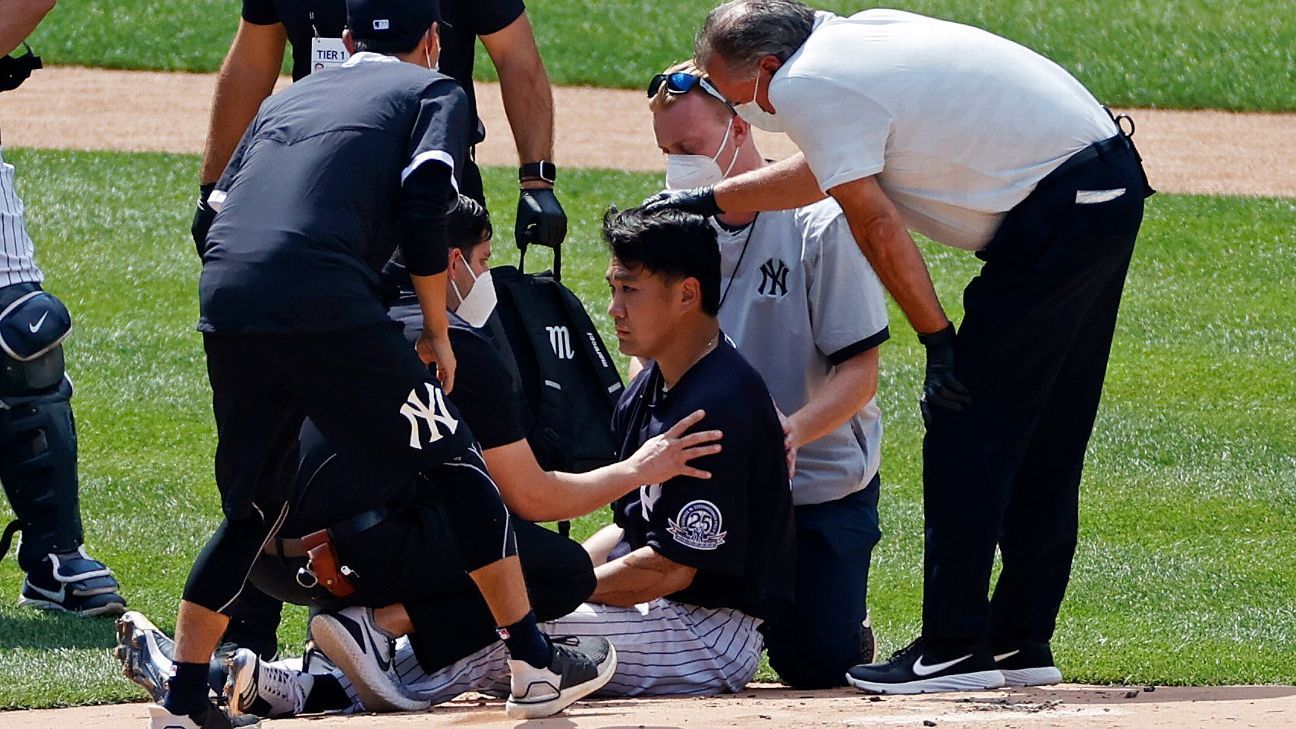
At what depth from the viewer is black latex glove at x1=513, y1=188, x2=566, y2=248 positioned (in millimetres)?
5199

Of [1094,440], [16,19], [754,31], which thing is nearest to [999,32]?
[1094,440]

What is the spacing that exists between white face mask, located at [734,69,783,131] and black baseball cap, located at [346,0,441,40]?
2.53 feet

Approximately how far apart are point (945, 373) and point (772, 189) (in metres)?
0.61

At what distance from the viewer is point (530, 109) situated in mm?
5578

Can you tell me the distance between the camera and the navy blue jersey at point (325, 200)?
11.6 feet

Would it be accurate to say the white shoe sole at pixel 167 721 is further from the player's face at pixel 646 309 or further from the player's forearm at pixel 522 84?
the player's forearm at pixel 522 84

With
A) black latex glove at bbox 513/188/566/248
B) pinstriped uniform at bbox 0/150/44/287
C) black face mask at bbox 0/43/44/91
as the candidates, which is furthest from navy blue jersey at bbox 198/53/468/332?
black face mask at bbox 0/43/44/91

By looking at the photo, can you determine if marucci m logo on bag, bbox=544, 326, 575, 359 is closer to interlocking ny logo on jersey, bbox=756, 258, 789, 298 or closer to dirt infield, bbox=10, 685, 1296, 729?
interlocking ny logo on jersey, bbox=756, 258, 789, 298

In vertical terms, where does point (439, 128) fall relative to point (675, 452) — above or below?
above

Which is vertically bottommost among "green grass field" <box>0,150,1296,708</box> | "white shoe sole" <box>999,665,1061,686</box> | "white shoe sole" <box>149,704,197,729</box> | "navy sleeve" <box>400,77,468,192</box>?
"green grass field" <box>0,150,1296,708</box>

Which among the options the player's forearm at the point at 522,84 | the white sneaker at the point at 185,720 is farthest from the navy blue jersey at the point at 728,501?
the player's forearm at the point at 522,84

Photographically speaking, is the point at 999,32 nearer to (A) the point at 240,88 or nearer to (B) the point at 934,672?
(A) the point at 240,88

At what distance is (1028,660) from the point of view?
14.8ft

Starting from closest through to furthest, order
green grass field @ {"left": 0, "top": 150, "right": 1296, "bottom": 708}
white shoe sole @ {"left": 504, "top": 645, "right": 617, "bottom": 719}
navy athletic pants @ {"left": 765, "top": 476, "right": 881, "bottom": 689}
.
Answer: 1. white shoe sole @ {"left": 504, "top": 645, "right": 617, "bottom": 719}
2. navy athletic pants @ {"left": 765, "top": 476, "right": 881, "bottom": 689}
3. green grass field @ {"left": 0, "top": 150, "right": 1296, "bottom": 708}
